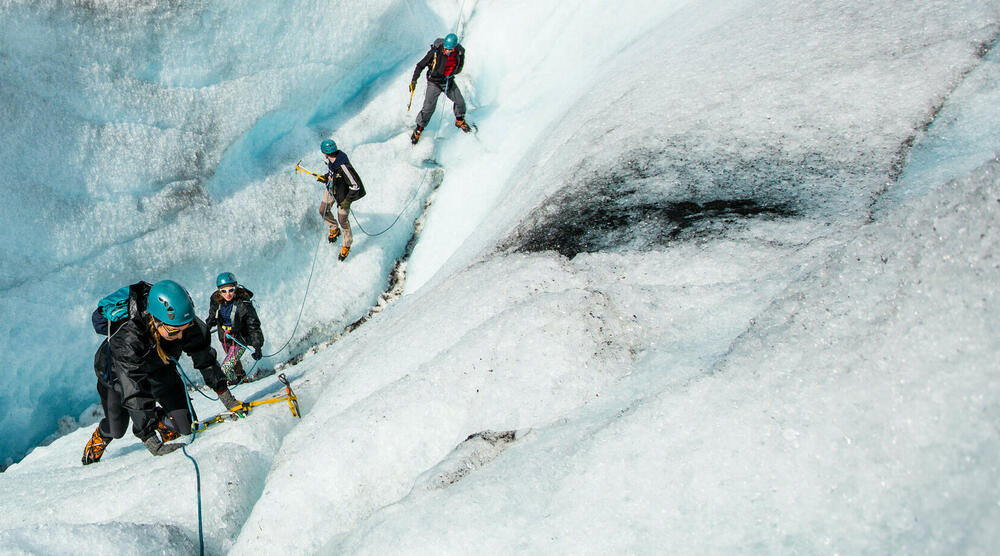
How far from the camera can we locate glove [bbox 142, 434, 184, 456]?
5.15 m

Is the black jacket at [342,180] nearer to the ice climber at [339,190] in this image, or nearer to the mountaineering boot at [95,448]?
the ice climber at [339,190]

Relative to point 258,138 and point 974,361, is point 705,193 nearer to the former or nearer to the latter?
point 974,361

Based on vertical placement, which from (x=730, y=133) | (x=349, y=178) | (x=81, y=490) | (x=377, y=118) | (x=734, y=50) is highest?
(x=377, y=118)

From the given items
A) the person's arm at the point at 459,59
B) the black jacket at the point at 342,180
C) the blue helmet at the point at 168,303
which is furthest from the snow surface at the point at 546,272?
the person's arm at the point at 459,59

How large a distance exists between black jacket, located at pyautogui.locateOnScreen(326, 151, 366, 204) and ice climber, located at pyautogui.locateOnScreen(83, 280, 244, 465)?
3863mm

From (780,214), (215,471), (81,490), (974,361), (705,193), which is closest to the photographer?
(974,361)

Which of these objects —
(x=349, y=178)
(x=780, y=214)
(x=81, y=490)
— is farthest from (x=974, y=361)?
(x=349, y=178)

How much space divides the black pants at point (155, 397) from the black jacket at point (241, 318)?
1.60m

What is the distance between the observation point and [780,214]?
520cm

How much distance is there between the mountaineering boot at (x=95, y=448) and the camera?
562cm

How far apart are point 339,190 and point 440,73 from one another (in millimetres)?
2797

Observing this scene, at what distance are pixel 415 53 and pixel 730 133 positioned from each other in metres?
7.23

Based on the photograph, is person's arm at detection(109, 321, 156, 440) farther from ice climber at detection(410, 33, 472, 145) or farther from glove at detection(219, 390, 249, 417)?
ice climber at detection(410, 33, 472, 145)

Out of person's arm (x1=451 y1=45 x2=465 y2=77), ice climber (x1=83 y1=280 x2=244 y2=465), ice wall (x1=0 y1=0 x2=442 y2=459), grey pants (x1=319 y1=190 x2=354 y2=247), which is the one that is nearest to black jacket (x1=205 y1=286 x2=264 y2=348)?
ice climber (x1=83 y1=280 x2=244 y2=465)
